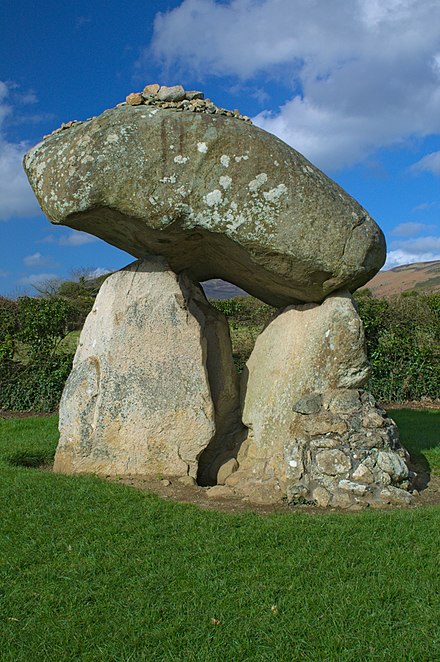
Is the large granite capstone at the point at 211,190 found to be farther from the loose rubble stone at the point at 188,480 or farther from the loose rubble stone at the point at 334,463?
the loose rubble stone at the point at 188,480

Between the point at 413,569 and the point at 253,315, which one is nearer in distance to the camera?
the point at 413,569

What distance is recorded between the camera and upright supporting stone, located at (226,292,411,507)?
6398 mm

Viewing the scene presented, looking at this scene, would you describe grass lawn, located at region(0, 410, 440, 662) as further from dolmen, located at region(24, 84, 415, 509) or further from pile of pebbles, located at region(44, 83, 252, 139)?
pile of pebbles, located at region(44, 83, 252, 139)

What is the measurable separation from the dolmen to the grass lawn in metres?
0.83

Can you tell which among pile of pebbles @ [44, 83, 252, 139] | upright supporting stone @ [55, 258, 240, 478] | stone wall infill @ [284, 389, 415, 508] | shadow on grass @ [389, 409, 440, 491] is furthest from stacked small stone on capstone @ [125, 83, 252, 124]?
shadow on grass @ [389, 409, 440, 491]

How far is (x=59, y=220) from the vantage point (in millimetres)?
6816

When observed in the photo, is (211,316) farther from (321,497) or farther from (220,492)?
(321,497)

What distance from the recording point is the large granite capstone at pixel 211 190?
636cm

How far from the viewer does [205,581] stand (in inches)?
178

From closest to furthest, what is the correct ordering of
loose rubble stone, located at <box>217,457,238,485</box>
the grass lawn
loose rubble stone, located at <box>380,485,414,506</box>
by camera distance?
the grass lawn
loose rubble stone, located at <box>380,485,414,506</box>
loose rubble stone, located at <box>217,457,238,485</box>

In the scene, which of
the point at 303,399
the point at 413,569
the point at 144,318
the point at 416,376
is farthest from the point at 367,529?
the point at 416,376

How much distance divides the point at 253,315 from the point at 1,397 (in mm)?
6100

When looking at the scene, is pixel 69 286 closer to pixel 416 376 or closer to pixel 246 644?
pixel 416 376

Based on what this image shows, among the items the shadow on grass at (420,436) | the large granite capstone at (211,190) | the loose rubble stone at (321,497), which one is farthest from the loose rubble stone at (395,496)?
the large granite capstone at (211,190)
